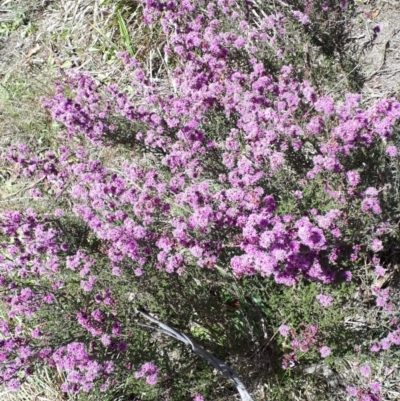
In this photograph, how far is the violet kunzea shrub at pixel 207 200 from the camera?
2719 mm

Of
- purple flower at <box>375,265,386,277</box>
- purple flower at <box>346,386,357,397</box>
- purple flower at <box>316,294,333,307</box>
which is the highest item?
purple flower at <box>375,265,386,277</box>

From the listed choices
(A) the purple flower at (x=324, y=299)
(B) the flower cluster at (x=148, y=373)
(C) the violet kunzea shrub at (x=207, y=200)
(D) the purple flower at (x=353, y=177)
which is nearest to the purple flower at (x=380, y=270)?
(C) the violet kunzea shrub at (x=207, y=200)

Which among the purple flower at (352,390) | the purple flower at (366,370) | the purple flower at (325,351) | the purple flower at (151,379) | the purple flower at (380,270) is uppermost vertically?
the purple flower at (380,270)

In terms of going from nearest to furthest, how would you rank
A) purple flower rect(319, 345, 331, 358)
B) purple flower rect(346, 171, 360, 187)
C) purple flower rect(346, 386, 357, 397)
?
1. purple flower rect(346, 171, 360, 187)
2. purple flower rect(319, 345, 331, 358)
3. purple flower rect(346, 386, 357, 397)

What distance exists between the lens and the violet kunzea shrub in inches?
107

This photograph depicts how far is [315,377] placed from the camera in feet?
10.5

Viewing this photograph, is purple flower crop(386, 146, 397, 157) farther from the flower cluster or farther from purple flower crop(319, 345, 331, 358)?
the flower cluster

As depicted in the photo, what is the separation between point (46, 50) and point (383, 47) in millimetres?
4046

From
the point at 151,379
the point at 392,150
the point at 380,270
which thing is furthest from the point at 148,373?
the point at 392,150

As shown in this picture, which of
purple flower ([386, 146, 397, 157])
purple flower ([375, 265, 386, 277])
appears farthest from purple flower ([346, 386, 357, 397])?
purple flower ([386, 146, 397, 157])

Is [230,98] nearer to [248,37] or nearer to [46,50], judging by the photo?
[248,37]

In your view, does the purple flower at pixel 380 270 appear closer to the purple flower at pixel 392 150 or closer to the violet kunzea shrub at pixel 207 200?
the violet kunzea shrub at pixel 207 200

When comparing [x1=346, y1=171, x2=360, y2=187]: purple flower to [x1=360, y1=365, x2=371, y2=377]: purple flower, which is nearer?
[x1=346, y1=171, x2=360, y2=187]: purple flower

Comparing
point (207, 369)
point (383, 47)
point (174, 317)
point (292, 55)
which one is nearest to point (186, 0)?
point (292, 55)
